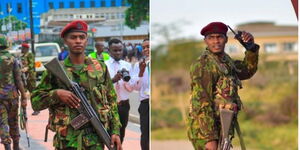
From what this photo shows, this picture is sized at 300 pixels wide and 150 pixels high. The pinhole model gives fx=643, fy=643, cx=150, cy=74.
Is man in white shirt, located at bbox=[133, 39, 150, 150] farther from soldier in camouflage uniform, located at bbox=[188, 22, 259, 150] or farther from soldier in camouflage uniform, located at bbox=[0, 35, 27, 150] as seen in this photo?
soldier in camouflage uniform, located at bbox=[188, 22, 259, 150]

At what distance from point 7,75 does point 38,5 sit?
7720 millimetres

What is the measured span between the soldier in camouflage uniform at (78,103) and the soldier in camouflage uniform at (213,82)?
53cm

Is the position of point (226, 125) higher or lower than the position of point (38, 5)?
lower

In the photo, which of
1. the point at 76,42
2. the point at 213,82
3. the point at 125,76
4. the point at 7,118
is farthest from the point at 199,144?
the point at 7,118

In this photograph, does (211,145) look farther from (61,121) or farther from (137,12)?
(137,12)

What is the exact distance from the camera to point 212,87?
13.3ft

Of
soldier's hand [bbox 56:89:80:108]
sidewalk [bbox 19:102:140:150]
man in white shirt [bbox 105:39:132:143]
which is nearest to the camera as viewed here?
soldier's hand [bbox 56:89:80:108]

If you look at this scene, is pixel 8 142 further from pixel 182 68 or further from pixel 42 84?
pixel 182 68

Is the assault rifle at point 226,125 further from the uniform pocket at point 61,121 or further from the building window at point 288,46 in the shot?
the building window at point 288,46

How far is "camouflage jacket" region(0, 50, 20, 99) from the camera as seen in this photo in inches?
255

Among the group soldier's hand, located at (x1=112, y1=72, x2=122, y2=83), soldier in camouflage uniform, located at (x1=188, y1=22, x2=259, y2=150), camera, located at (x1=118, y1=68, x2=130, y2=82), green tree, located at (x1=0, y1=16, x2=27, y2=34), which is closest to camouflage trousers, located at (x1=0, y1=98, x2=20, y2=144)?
soldier's hand, located at (x1=112, y1=72, x2=122, y2=83)

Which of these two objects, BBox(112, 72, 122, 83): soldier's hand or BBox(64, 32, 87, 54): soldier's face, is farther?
BBox(112, 72, 122, 83): soldier's hand

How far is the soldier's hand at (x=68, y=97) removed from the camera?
377 cm

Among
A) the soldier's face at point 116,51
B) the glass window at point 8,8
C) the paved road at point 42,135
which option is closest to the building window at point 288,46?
the paved road at point 42,135
